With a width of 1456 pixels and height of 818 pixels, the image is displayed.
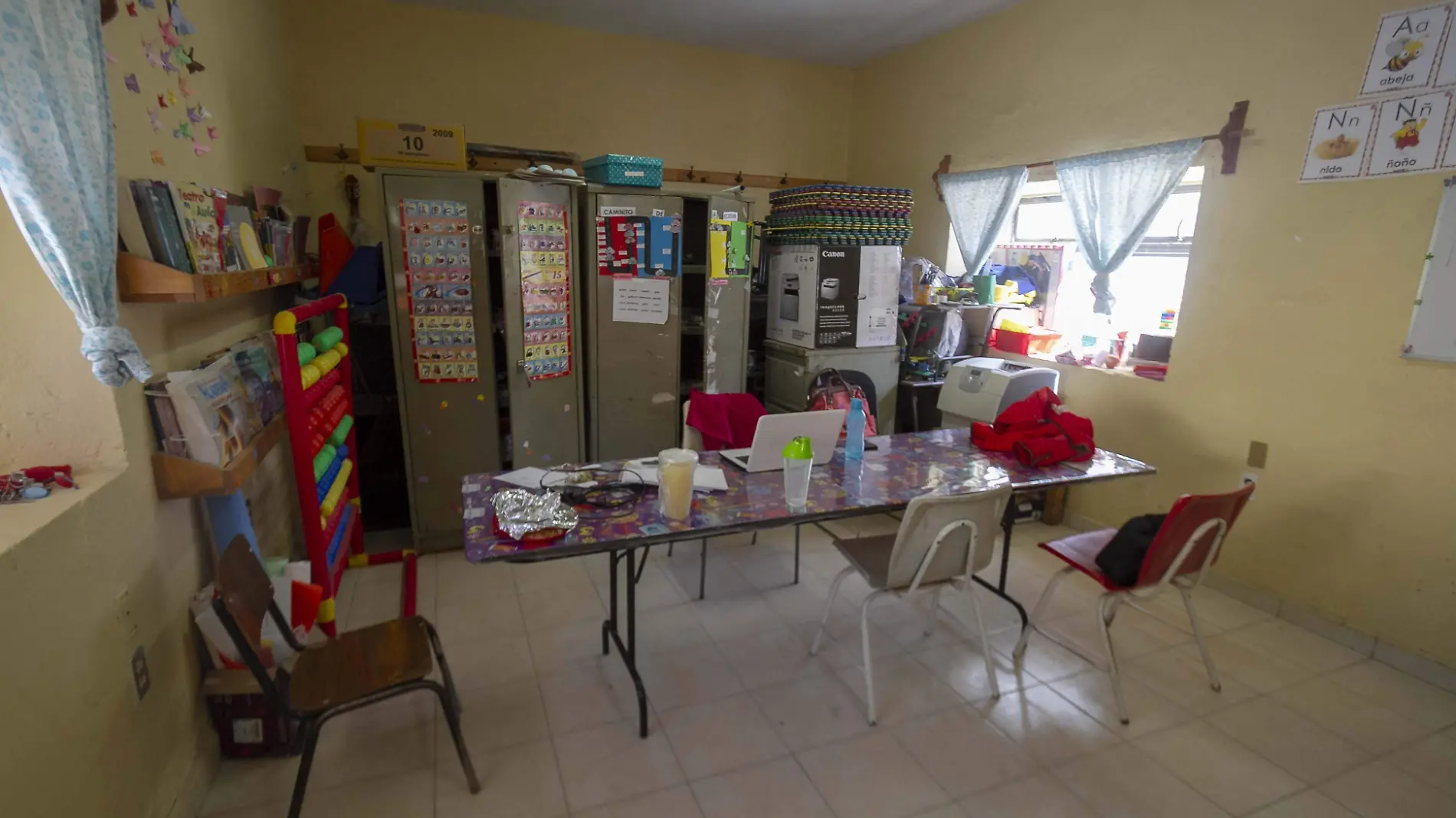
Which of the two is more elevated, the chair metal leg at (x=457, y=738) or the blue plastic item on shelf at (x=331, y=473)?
the blue plastic item on shelf at (x=331, y=473)

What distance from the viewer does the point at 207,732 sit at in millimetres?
1934

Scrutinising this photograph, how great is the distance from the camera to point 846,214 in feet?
12.8

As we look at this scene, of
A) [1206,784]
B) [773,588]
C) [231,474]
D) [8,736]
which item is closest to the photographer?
[8,736]

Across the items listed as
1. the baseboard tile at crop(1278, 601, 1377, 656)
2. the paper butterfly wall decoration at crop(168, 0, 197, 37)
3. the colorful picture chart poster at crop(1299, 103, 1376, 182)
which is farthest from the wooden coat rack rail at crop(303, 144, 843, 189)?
the baseboard tile at crop(1278, 601, 1377, 656)

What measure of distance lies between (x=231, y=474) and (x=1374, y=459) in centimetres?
402

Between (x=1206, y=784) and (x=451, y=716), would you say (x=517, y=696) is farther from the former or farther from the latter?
(x=1206, y=784)

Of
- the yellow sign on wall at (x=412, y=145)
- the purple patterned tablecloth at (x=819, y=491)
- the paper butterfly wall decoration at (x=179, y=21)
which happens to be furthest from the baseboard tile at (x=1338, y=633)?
the paper butterfly wall decoration at (x=179, y=21)

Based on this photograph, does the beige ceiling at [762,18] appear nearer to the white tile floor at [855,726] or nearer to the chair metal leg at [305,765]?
the white tile floor at [855,726]

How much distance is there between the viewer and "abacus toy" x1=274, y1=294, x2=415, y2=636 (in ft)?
7.43

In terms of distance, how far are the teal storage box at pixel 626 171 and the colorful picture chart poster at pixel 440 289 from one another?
2.47ft

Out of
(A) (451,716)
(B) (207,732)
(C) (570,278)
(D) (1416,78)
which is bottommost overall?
(B) (207,732)

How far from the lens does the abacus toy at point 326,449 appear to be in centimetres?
226

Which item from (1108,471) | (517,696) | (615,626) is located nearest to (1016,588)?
(1108,471)

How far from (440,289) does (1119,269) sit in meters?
3.54
